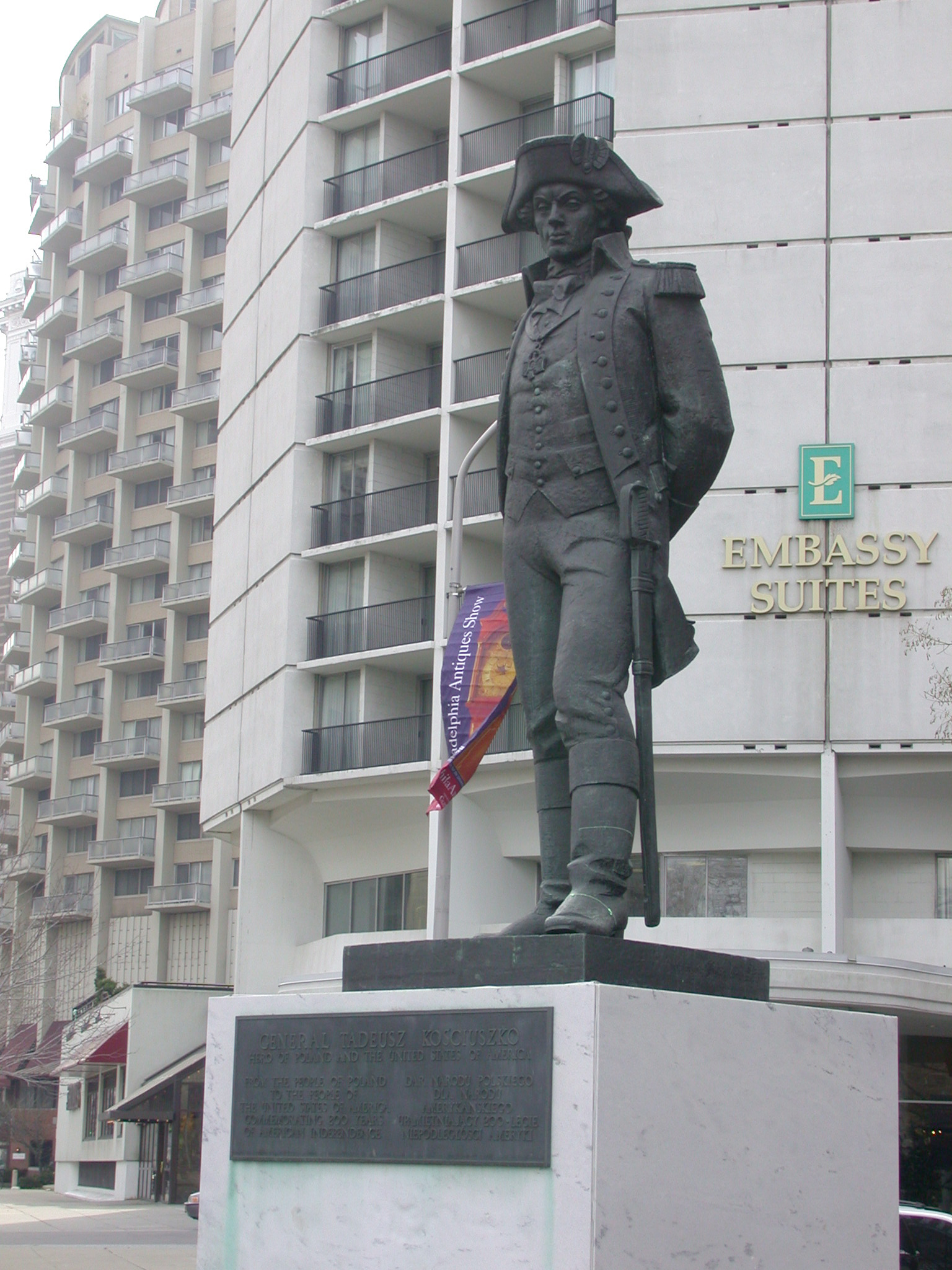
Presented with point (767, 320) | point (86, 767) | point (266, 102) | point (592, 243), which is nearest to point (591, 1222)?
point (592, 243)

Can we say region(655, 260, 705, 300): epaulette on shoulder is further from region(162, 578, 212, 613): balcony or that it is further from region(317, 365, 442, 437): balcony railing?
region(162, 578, 212, 613): balcony

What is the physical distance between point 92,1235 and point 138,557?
149ft

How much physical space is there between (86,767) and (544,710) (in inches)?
2831

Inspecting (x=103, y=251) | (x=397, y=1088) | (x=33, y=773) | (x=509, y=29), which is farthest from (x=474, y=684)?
(x=103, y=251)

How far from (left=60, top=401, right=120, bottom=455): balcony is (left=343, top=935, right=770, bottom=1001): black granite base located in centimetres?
7356

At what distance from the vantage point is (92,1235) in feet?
108

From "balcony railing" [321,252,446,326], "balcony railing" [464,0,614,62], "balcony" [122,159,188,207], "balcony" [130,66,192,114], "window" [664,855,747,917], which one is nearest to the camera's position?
"window" [664,855,747,917]

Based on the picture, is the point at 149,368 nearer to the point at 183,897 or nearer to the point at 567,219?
the point at 183,897

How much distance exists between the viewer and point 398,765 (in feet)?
128

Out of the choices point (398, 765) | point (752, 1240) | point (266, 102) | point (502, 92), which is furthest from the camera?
point (266, 102)

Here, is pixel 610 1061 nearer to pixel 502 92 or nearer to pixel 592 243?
pixel 592 243

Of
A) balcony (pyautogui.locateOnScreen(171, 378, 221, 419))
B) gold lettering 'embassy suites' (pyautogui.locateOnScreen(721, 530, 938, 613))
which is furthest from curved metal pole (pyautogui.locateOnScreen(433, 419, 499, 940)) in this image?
balcony (pyautogui.locateOnScreen(171, 378, 221, 419))

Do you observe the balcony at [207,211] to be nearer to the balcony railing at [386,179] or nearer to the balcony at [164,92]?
the balcony at [164,92]

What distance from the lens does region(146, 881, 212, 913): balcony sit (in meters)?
69.4
